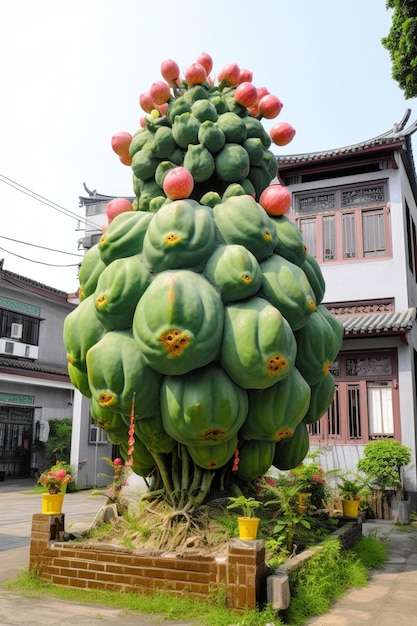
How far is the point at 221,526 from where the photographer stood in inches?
237

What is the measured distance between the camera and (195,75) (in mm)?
6980

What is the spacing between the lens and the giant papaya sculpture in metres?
5.47

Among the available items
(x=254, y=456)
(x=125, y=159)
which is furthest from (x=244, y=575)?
(x=125, y=159)

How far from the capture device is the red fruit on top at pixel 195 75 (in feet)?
22.9

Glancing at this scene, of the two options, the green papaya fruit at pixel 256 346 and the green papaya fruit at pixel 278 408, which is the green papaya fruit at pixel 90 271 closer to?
the green papaya fruit at pixel 256 346

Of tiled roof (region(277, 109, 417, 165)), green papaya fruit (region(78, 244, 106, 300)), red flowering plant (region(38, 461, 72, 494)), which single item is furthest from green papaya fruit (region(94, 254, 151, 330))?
tiled roof (region(277, 109, 417, 165))

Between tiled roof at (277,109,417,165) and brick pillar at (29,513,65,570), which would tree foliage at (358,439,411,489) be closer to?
tiled roof at (277,109,417,165)

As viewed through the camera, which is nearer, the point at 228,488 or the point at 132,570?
the point at 132,570

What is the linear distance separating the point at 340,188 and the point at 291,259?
975cm

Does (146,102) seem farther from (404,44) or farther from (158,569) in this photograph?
(158,569)

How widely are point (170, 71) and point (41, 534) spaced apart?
5.60 metres

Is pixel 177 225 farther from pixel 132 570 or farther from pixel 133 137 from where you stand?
pixel 132 570

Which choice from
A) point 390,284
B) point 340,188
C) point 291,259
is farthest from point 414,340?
point 291,259

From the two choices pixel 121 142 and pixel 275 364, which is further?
pixel 121 142
